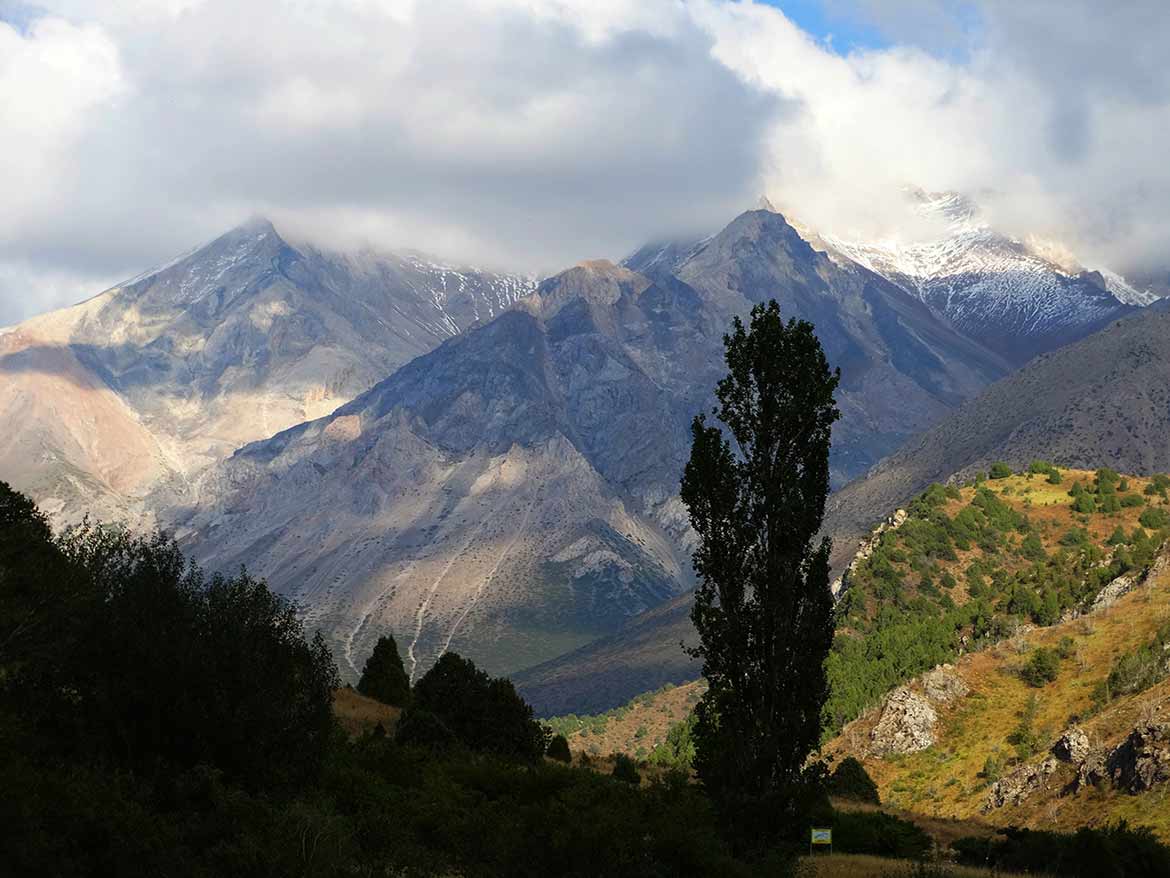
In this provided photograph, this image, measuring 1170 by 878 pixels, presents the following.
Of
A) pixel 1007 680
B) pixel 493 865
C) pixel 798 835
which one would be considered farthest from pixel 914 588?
pixel 493 865

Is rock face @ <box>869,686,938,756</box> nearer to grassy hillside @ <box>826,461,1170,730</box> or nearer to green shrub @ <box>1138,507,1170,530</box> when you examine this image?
grassy hillside @ <box>826,461,1170,730</box>

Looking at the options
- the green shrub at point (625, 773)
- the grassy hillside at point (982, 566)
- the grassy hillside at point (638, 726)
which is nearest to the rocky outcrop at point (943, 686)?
the grassy hillside at point (982, 566)

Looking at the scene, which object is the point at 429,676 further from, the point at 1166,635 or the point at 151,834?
the point at 1166,635

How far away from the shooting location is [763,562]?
3569 centimetres

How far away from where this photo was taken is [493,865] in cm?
2641

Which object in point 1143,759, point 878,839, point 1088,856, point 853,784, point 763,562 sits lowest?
point 853,784

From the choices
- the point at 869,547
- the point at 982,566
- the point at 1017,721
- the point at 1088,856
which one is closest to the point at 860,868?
the point at 1088,856

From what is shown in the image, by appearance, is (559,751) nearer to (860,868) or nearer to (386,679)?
(386,679)

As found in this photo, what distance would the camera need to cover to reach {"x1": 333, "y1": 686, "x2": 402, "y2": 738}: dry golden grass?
177 ft

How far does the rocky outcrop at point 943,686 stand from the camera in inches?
3433

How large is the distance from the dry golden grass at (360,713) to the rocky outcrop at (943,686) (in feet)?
142

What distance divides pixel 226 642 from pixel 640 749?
13736 cm

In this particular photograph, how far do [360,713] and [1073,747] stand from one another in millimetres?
40837

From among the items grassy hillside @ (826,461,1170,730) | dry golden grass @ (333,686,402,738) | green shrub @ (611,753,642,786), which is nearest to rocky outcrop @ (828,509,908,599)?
grassy hillside @ (826,461,1170,730)
